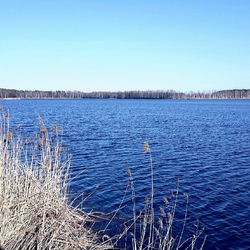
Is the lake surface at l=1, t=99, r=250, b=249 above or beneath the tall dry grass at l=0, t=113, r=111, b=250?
beneath

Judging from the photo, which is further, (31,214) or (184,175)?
(184,175)

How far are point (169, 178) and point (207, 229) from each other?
5369mm

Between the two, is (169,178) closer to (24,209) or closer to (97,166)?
(97,166)

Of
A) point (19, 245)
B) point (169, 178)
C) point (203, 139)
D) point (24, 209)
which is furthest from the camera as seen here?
point (203, 139)

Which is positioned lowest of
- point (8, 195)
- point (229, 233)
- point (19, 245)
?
point (229, 233)

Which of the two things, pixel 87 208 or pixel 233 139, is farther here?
pixel 233 139

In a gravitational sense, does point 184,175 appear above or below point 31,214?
below

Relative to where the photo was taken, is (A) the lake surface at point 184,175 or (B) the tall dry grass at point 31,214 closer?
(B) the tall dry grass at point 31,214

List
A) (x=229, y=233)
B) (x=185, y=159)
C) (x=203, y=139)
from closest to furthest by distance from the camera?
(x=229, y=233) → (x=185, y=159) → (x=203, y=139)

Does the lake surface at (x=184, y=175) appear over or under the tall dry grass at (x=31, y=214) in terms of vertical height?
under

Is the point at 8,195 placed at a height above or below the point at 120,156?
above

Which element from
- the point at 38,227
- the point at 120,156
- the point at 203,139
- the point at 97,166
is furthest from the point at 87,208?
the point at 203,139

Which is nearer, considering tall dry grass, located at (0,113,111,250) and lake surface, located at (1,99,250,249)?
tall dry grass, located at (0,113,111,250)

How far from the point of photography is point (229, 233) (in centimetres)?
1037
